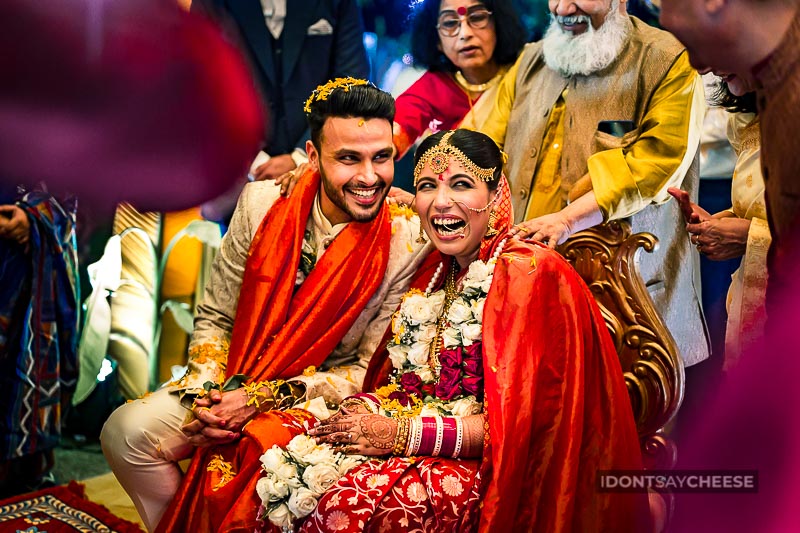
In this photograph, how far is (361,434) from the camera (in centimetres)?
255

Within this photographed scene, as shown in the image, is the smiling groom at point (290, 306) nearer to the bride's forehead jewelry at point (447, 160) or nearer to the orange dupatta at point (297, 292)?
the orange dupatta at point (297, 292)

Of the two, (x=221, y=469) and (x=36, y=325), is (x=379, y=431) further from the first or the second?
(x=36, y=325)

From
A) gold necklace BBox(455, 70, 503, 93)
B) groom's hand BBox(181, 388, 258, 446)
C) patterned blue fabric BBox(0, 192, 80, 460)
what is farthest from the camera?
patterned blue fabric BBox(0, 192, 80, 460)

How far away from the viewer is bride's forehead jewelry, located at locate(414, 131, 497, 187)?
108 inches

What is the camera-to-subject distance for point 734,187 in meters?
3.03

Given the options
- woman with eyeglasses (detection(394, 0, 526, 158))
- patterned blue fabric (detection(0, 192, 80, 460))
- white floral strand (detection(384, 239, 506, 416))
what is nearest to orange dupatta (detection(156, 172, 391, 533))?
Result: white floral strand (detection(384, 239, 506, 416))

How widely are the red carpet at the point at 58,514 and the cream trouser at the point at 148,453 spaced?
766 millimetres

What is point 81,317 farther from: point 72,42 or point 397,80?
point 397,80

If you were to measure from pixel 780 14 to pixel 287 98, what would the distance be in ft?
10.9

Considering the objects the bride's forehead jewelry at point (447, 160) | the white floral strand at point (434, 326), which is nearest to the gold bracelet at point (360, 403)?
the white floral strand at point (434, 326)

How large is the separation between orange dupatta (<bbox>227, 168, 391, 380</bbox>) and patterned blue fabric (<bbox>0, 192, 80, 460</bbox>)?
5.06ft

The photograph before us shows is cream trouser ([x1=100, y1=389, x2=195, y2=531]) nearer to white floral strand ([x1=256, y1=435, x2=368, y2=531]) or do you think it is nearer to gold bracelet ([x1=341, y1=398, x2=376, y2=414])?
white floral strand ([x1=256, y1=435, x2=368, y2=531])

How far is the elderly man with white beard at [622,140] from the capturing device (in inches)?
127

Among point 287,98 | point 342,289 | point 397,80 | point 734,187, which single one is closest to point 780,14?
point 734,187
